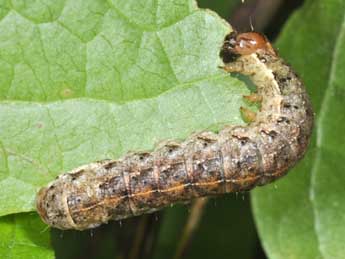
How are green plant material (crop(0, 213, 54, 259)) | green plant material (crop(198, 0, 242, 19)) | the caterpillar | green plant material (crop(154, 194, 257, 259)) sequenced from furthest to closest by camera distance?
1. green plant material (crop(154, 194, 257, 259))
2. green plant material (crop(198, 0, 242, 19))
3. the caterpillar
4. green plant material (crop(0, 213, 54, 259))

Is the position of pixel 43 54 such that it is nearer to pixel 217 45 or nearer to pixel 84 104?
pixel 84 104

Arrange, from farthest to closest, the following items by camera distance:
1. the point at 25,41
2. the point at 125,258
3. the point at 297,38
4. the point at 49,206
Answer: the point at 125,258 → the point at 297,38 → the point at 49,206 → the point at 25,41

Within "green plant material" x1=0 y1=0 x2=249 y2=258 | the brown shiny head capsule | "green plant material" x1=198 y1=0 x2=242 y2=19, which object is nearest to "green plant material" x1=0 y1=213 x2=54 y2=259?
"green plant material" x1=0 y1=0 x2=249 y2=258

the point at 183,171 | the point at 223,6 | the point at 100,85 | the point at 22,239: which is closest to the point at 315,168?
the point at 183,171

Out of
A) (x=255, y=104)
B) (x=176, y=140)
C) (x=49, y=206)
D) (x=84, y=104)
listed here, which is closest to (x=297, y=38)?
(x=255, y=104)

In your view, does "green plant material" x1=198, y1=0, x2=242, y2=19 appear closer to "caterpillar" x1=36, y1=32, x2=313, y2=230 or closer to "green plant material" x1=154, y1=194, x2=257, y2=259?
"caterpillar" x1=36, y1=32, x2=313, y2=230

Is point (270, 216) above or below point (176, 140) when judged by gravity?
below
